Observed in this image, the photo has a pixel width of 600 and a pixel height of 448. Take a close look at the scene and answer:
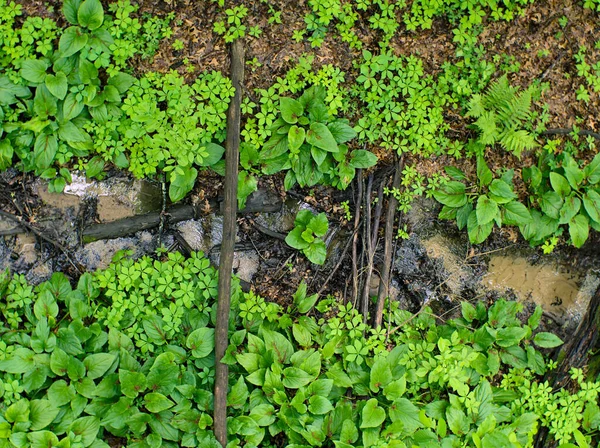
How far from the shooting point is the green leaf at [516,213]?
13.5 feet

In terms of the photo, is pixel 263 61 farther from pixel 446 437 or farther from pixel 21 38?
pixel 446 437

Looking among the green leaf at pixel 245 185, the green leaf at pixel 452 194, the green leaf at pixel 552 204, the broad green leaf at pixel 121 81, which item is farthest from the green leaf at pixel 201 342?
the green leaf at pixel 552 204

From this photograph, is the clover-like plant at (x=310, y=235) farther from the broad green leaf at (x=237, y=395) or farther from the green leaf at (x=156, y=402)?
the green leaf at (x=156, y=402)

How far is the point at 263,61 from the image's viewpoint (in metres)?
4.02

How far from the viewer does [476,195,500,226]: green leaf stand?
4066mm

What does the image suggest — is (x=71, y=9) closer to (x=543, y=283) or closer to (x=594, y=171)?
(x=594, y=171)

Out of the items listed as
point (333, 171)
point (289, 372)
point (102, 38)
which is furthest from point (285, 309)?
point (102, 38)

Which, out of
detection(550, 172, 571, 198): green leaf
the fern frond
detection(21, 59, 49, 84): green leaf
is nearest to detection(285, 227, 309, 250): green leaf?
the fern frond

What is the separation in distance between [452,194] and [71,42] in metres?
3.06

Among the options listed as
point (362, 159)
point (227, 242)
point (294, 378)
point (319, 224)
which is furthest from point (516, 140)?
point (294, 378)

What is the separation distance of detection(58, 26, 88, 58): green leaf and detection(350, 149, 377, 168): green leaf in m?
2.11

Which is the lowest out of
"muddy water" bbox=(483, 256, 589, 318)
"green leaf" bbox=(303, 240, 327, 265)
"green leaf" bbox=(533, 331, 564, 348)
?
→ "green leaf" bbox=(533, 331, 564, 348)

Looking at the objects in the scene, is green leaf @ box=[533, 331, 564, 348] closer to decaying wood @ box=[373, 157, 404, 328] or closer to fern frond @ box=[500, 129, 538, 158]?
decaying wood @ box=[373, 157, 404, 328]

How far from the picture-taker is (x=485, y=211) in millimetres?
4074
